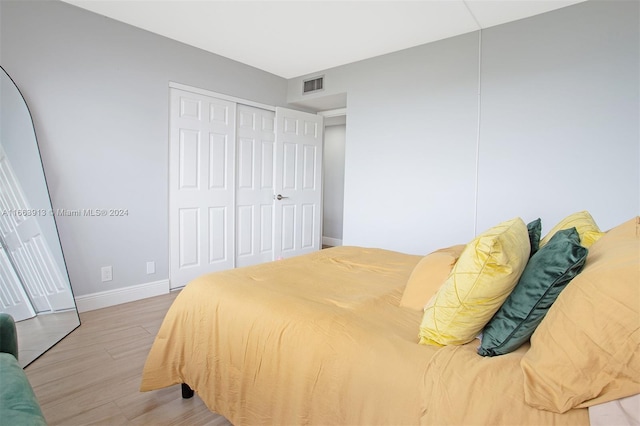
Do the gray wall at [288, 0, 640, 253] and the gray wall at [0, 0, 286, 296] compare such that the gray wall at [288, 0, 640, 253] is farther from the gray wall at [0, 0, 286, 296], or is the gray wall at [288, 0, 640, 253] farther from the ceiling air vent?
the gray wall at [0, 0, 286, 296]

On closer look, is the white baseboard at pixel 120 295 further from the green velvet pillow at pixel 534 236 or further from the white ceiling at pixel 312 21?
the green velvet pillow at pixel 534 236

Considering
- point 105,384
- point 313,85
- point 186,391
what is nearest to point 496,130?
point 313,85

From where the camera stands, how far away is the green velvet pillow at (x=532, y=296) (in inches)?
37.7

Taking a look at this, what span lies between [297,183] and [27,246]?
3038 millimetres

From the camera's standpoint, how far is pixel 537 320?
3.24 ft

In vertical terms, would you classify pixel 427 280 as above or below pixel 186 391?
above

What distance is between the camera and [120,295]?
3.25m

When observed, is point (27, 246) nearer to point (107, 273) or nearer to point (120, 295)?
point (107, 273)

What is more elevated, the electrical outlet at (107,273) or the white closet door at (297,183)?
the white closet door at (297,183)

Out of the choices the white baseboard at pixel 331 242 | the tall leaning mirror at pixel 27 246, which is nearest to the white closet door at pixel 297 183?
the white baseboard at pixel 331 242

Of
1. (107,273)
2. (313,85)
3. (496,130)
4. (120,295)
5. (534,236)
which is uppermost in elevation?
(313,85)

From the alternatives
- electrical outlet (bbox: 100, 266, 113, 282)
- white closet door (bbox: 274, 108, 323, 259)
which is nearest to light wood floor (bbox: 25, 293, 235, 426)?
electrical outlet (bbox: 100, 266, 113, 282)

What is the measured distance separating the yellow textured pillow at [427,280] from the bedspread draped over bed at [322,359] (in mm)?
50

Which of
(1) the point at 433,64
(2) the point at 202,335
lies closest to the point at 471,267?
(2) the point at 202,335
